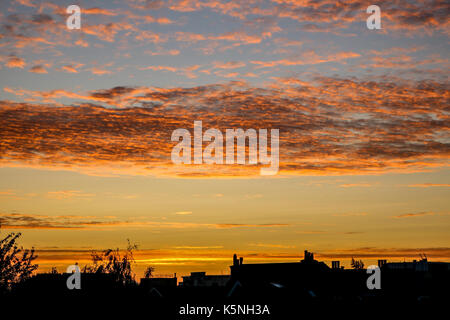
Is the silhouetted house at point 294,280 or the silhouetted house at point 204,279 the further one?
the silhouetted house at point 204,279

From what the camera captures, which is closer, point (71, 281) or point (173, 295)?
point (71, 281)

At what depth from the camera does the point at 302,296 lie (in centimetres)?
5591

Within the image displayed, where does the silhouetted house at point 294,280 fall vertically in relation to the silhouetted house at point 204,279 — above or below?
above

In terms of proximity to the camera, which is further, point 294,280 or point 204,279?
point 204,279

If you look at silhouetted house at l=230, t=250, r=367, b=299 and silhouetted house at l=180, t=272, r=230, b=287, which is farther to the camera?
silhouetted house at l=180, t=272, r=230, b=287

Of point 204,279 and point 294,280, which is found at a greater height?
point 294,280

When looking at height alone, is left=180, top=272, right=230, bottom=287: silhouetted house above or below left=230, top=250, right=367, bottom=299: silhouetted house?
below

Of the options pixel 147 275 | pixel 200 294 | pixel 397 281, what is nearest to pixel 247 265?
pixel 200 294

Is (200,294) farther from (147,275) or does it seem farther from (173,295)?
(147,275)
